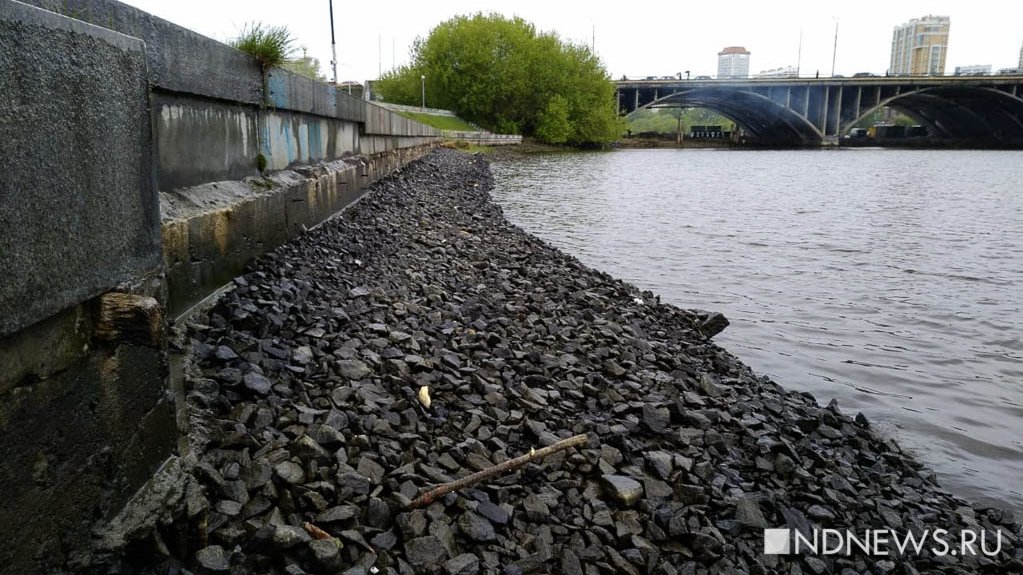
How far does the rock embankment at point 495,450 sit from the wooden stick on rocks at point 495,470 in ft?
0.14

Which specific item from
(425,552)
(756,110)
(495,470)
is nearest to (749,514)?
(495,470)

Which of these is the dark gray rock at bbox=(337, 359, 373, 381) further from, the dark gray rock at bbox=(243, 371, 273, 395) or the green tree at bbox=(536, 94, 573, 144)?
the green tree at bbox=(536, 94, 573, 144)

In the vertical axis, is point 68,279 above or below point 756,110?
below

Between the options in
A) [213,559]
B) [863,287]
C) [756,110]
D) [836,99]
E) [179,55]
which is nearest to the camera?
[213,559]

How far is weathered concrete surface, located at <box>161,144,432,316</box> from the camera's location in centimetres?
398

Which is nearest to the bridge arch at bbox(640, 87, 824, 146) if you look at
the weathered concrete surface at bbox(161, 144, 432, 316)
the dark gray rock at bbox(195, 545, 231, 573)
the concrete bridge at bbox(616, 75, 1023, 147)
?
the concrete bridge at bbox(616, 75, 1023, 147)

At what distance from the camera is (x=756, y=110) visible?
8881 centimetres

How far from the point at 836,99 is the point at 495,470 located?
91360 millimetres

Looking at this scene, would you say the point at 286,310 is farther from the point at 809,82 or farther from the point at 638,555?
the point at 809,82

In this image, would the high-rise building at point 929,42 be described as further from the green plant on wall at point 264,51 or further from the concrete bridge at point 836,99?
the green plant on wall at point 264,51

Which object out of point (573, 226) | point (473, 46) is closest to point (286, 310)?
point (573, 226)

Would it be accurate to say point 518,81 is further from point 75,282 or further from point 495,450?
point 75,282

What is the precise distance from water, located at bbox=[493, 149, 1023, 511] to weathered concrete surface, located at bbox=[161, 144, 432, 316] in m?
4.87

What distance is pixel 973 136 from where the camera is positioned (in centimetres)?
9369
